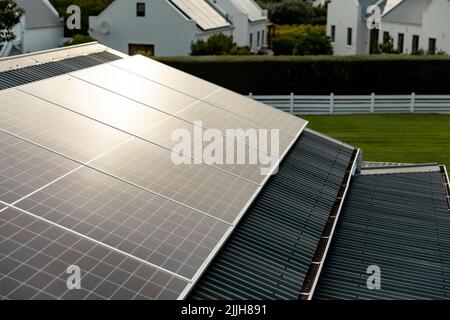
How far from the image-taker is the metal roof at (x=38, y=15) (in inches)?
2197

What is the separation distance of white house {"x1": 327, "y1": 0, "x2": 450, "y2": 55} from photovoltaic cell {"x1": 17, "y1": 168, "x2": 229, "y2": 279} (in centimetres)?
3877

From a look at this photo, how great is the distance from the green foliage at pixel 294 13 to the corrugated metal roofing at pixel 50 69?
64171 mm

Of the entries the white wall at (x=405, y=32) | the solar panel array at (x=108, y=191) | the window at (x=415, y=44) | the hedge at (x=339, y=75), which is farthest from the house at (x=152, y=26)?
the solar panel array at (x=108, y=191)

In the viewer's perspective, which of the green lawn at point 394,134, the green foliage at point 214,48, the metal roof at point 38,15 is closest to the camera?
the green lawn at point 394,134

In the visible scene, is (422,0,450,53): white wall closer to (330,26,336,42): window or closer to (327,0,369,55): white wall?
(327,0,369,55): white wall

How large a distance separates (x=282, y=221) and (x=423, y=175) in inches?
266

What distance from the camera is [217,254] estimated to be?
984cm

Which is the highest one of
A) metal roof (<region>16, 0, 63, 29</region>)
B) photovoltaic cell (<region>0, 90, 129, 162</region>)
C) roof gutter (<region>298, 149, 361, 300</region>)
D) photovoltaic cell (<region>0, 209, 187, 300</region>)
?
metal roof (<region>16, 0, 63, 29</region>)

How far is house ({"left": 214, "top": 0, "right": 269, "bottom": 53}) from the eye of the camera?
57.1 m

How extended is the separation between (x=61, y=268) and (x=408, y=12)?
157 ft

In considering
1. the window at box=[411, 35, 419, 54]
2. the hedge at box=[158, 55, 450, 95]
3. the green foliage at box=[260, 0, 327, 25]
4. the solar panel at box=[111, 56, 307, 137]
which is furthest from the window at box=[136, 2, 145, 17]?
the green foliage at box=[260, 0, 327, 25]

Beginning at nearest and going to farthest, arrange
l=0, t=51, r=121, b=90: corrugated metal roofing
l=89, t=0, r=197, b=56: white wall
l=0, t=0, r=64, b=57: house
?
l=0, t=51, r=121, b=90: corrugated metal roofing < l=89, t=0, r=197, b=56: white wall < l=0, t=0, r=64, b=57: house

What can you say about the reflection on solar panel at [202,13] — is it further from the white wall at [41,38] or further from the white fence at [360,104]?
the white wall at [41,38]

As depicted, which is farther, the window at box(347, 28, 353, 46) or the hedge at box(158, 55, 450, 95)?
the window at box(347, 28, 353, 46)
